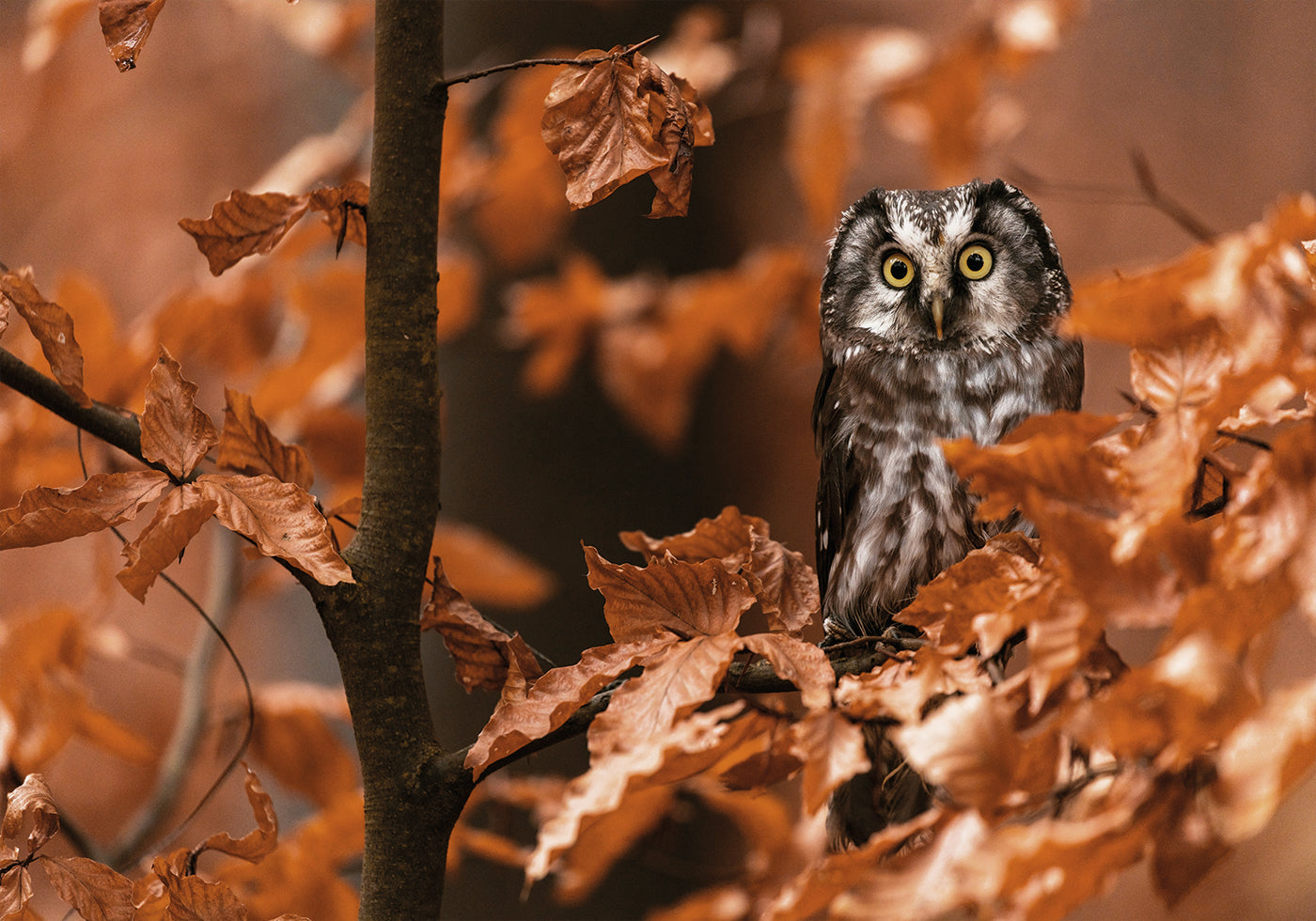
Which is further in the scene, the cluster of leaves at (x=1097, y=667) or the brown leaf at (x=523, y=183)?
the brown leaf at (x=523, y=183)

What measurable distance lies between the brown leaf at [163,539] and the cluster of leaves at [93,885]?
0.82 feet

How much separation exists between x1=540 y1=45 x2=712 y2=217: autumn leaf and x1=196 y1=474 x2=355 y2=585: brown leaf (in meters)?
0.32

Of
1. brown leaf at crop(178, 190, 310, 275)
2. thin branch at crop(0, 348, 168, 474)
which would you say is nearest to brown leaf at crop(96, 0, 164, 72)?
brown leaf at crop(178, 190, 310, 275)

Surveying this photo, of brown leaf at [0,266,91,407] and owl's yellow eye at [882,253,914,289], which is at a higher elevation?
brown leaf at [0,266,91,407]

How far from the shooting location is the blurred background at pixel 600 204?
2.16m

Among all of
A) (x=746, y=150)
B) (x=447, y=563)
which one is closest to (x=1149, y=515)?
(x=447, y=563)

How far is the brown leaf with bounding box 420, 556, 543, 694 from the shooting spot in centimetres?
100

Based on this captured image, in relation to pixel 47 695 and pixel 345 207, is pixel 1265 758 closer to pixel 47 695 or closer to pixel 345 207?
pixel 345 207

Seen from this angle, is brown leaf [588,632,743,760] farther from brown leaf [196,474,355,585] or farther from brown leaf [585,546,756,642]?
brown leaf [196,474,355,585]

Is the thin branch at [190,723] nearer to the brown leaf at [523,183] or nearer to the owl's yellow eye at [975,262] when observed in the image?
the brown leaf at [523,183]

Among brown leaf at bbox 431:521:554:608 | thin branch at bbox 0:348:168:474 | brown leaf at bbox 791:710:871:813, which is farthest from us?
brown leaf at bbox 431:521:554:608

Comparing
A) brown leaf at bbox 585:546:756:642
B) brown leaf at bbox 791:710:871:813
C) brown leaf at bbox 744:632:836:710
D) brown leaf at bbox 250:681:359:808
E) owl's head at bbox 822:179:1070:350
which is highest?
owl's head at bbox 822:179:1070:350

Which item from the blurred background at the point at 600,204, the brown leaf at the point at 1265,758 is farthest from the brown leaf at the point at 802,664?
the blurred background at the point at 600,204

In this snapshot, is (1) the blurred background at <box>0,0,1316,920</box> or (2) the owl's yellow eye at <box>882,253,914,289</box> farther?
(1) the blurred background at <box>0,0,1316,920</box>
